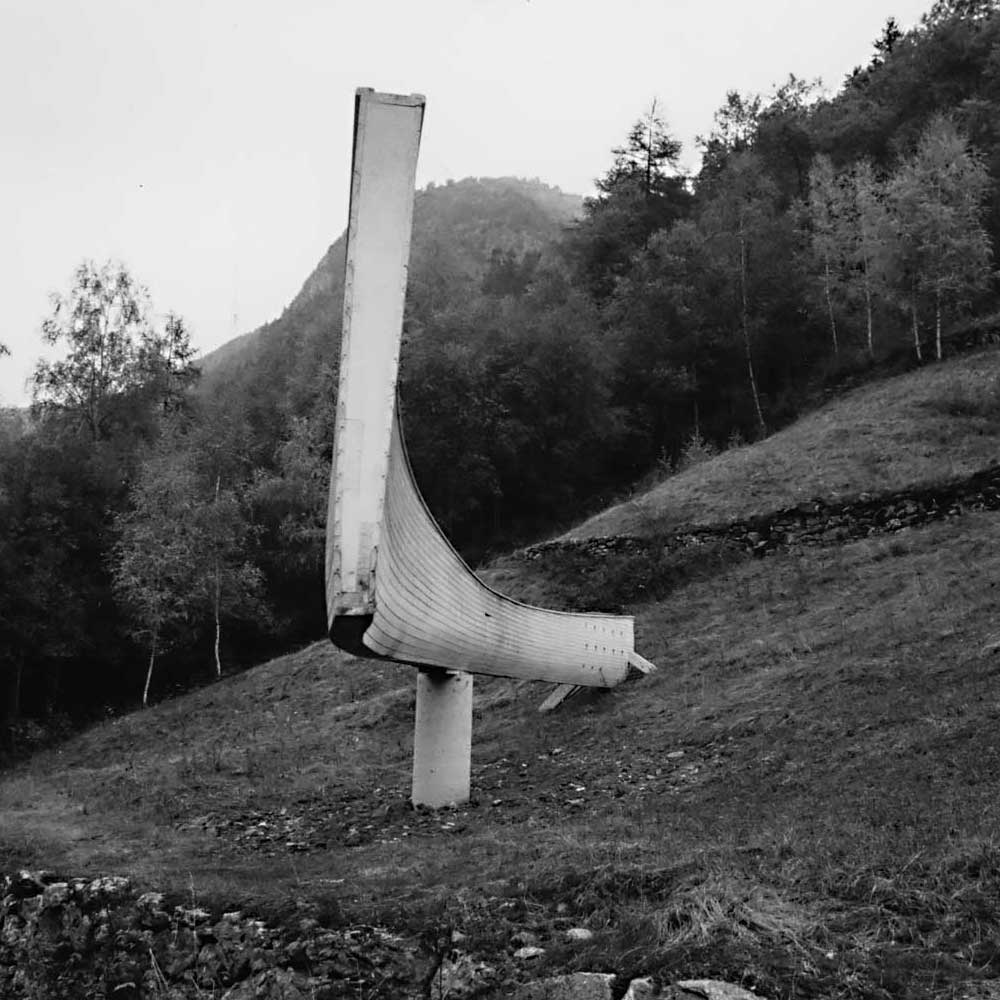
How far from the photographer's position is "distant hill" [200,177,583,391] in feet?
139

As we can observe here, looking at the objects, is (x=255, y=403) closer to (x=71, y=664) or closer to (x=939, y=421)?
(x=71, y=664)

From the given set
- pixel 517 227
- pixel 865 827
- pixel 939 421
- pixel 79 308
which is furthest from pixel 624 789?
pixel 517 227

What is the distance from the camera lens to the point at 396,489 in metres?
7.42

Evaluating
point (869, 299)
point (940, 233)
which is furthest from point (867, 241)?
point (940, 233)

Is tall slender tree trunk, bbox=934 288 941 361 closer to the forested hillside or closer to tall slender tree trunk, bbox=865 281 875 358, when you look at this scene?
the forested hillside

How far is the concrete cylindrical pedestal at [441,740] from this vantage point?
30.8 feet

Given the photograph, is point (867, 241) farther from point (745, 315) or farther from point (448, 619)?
point (448, 619)

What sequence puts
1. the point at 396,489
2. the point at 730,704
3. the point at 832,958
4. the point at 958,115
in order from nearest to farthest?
1. the point at 832,958
2. the point at 396,489
3. the point at 730,704
4. the point at 958,115

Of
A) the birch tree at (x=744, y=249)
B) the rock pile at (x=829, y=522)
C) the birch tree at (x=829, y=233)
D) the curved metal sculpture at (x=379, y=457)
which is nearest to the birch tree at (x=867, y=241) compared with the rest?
the birch tree at (x=829, y=233)

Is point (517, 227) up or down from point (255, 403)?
up

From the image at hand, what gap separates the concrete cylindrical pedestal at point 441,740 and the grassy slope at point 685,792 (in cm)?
33

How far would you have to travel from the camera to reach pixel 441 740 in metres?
9.41

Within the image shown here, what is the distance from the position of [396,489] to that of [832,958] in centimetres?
444

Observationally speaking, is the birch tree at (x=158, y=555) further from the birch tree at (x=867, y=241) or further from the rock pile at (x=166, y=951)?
the birch tree at (x=867, y=241)
